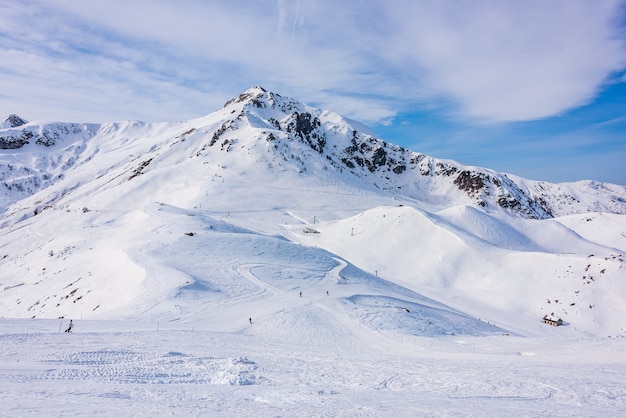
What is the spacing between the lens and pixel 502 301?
4528 centimetres

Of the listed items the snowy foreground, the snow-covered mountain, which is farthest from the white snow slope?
the snow-covered mountain

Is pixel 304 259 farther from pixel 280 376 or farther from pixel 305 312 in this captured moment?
pixel 280 376

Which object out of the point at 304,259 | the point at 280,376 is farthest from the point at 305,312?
the point at 304,259

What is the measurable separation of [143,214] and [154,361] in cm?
5809

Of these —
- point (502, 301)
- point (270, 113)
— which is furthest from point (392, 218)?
point (270, 113)

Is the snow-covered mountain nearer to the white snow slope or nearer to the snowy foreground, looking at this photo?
the white snow slope

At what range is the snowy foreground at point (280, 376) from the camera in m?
9.89

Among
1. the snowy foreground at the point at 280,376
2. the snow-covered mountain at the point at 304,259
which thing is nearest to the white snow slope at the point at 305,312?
the snowy foreground at the point at 280,376

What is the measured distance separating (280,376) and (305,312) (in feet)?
50.3

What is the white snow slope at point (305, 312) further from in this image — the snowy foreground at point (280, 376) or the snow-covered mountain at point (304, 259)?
the snow-covered mountain at point (304, 259)

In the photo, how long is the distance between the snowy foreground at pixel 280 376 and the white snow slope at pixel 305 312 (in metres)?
0.10

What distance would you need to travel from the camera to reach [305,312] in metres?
29.3

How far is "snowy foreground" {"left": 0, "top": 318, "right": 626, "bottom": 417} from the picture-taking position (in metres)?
9.89

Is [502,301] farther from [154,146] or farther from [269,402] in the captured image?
[154,146]
